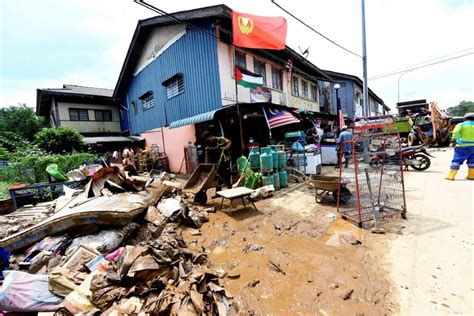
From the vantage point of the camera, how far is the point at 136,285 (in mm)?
2854

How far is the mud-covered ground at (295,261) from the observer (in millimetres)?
2643

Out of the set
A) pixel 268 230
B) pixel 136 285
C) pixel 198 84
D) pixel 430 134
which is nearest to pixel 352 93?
pixel 430 134

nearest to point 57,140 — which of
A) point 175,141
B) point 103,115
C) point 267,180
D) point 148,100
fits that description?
point 148,100

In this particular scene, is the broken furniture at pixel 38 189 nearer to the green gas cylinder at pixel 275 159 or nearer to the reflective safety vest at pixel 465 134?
the green gas cylinder at pixel 275 159

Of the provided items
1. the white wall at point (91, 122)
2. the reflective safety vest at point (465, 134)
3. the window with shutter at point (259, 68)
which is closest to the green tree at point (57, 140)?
the white wall at point (91, 122)

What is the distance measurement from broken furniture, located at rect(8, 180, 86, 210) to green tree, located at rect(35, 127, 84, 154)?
7848 millimetres

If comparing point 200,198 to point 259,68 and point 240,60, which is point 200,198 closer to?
point 240,60

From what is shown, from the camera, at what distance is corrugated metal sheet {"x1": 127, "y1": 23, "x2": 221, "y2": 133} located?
9828mm

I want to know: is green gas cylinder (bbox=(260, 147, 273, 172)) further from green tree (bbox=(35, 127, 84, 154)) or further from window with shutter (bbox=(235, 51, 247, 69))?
green tree (bbox=(35, 127, 84, 154))

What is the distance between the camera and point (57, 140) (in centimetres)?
1450

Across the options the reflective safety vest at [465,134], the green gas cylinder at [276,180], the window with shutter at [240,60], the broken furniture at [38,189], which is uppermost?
the window with shutter at [240,60]

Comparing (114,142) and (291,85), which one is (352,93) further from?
(114,142)

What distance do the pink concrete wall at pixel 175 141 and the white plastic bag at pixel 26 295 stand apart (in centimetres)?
835

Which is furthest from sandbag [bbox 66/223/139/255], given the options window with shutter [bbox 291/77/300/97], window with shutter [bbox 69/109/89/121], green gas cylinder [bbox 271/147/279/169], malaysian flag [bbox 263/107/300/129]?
window with shutter [bbox 69/109/89/121]
